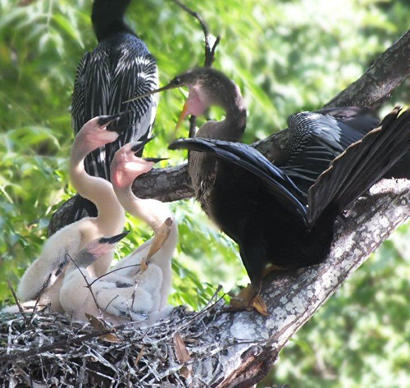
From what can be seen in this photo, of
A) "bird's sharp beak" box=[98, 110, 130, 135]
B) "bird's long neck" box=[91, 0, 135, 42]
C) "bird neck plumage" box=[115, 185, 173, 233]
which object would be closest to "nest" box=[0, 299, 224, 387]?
"bird neck plumage" box=[115, 185, 173, 233]

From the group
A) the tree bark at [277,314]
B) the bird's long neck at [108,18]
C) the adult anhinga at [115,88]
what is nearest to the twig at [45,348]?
the tree bark at [277,314]

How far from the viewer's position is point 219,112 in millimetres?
5109

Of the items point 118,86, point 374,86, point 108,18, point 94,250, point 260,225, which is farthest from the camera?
point 108,18

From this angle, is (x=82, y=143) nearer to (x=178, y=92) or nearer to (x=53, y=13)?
(x=178, y=92)

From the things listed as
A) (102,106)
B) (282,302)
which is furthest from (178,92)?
(282,302)

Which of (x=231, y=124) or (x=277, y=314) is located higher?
(x=231, y=124)

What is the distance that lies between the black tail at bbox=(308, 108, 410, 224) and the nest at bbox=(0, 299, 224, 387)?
0.62m

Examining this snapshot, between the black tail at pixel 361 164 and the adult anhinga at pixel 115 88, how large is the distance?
2305 millimetres

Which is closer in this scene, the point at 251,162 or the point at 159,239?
the point at 251,162

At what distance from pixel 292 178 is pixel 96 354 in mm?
1067

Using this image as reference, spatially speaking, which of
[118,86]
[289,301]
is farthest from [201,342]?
[118,86]

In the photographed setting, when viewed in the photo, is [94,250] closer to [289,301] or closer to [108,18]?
[289,301]

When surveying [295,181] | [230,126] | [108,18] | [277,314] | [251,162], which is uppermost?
[108,18]

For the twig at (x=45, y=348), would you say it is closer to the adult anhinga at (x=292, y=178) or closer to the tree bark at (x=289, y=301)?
the tree bark at (x=289, y=301)
